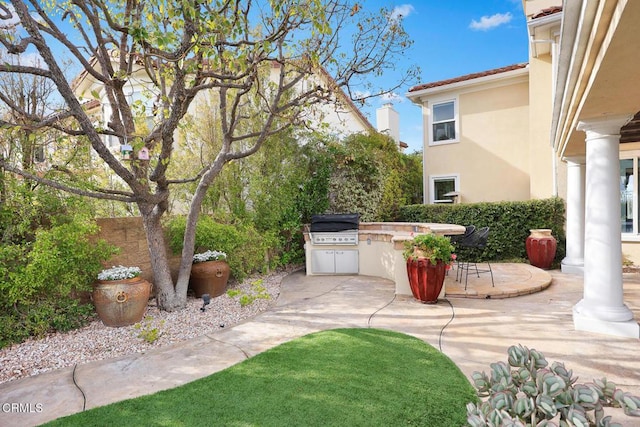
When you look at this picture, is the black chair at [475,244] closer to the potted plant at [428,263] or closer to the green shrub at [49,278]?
the potted plant at [428,263]

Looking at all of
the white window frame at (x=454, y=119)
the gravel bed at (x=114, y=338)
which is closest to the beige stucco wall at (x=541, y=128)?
the white window frame at (x=454, y=119)

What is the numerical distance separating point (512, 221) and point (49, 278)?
397 inches

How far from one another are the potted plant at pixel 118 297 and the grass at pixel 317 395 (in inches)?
93.4

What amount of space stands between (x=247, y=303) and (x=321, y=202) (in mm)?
4506

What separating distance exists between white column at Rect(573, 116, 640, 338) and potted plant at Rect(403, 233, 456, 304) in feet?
6.18

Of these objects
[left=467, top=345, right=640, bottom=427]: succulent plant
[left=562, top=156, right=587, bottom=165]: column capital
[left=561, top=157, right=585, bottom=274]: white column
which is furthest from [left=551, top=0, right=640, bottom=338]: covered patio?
[left=467, top=345, right=640, bottom=427]: succulent plant

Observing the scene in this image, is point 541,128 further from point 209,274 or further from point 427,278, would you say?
point 209,274

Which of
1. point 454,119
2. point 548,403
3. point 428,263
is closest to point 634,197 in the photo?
point 454,119

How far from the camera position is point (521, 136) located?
11.3 meters

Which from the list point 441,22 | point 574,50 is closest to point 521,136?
point 441,22

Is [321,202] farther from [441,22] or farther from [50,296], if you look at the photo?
[50,296]

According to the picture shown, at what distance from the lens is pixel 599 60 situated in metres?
2.71

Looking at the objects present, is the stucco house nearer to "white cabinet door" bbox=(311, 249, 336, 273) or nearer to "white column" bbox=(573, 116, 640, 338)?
"white column" bbox=(573, 116, 640, 338)

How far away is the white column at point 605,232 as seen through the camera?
14.5ft
